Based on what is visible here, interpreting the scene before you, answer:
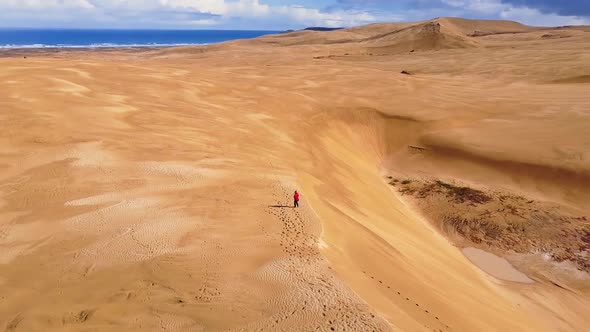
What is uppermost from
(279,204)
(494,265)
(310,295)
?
(279,204)

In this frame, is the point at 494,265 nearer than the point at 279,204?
No

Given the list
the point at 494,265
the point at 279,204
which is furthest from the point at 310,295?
the point at 494,265

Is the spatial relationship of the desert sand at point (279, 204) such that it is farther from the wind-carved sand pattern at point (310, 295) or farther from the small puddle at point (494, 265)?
the small puddle at point (494, 265)

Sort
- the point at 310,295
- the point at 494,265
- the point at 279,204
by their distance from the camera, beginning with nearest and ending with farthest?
the point at 310,295
the point at 279,204
the point at 494,265

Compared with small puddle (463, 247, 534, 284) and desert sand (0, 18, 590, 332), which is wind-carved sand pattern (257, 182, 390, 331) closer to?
desert sand (0, 18, 590, 332)

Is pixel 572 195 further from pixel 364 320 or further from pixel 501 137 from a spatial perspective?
pixel 364 320

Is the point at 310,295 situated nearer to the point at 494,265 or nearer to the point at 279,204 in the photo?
the point at 279,204
